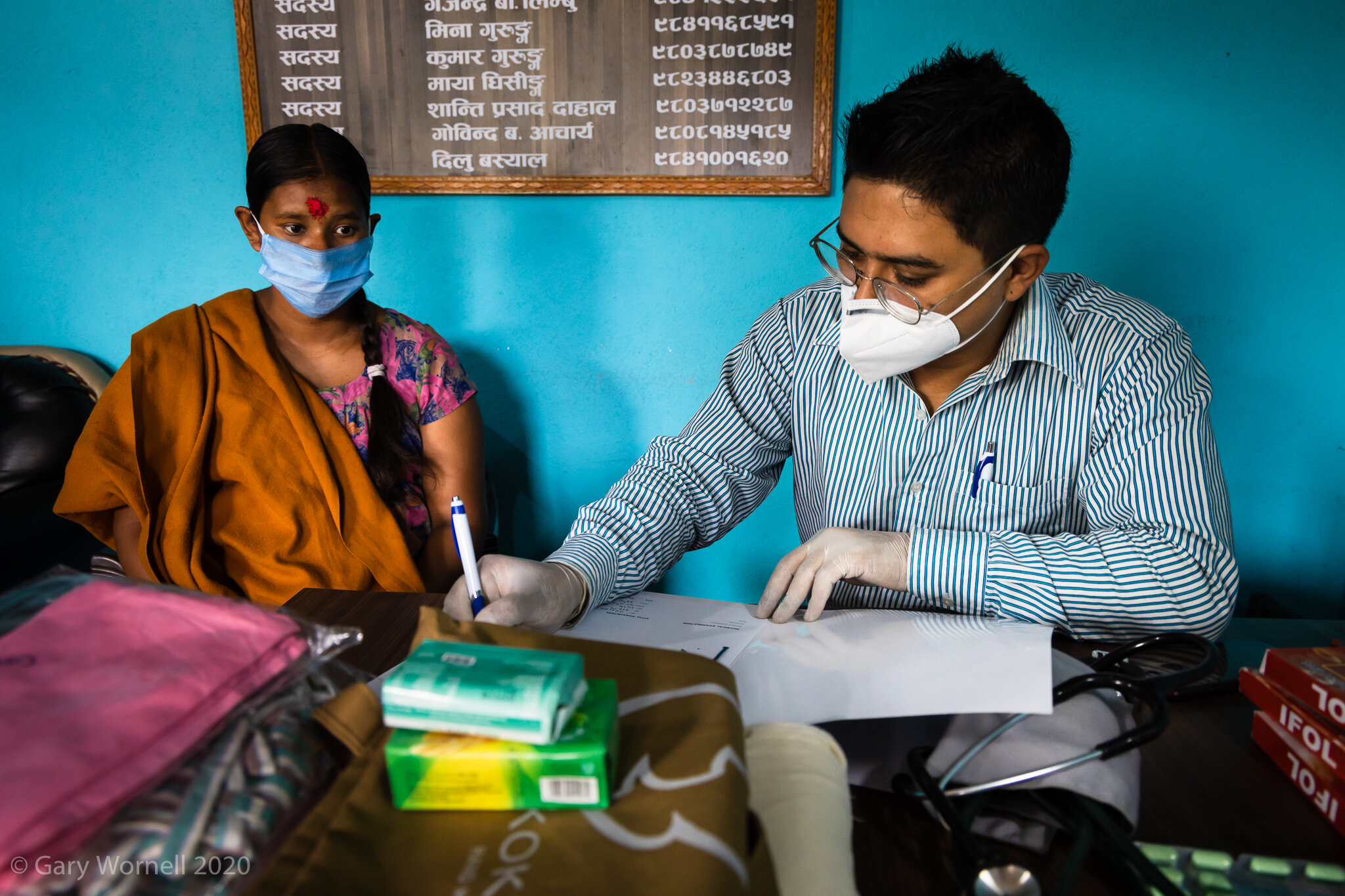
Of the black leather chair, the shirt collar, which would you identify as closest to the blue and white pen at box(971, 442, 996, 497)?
the shirt collar

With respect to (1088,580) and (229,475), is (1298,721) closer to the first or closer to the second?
(1088,580)

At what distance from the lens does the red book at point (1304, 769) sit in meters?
0.55

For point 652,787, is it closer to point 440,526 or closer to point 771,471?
point 771,471

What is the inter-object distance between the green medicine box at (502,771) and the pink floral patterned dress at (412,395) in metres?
1.13

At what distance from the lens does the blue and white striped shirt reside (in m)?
0.90

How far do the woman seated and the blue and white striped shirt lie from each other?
0.58 meters

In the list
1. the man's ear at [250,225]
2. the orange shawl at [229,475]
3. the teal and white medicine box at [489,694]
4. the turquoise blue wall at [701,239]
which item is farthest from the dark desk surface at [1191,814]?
the turquoise blue wall at [701,239]

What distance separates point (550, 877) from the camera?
0.39m

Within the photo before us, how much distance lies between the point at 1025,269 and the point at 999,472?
0.30 meters

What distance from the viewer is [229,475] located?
1358 mm

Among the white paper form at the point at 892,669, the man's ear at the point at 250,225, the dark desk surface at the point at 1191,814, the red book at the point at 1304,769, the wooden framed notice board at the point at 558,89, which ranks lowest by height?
the dark desk surface at the point at 1191,814

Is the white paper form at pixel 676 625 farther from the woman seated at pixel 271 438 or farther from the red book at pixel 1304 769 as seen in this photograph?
the woman seated at pixel 271 438

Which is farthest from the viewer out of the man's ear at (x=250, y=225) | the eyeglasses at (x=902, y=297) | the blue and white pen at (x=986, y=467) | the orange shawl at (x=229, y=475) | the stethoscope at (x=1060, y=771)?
the man's ear at (x=250, y=225)

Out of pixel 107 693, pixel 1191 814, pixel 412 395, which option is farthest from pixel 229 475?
pixel 1191 814
